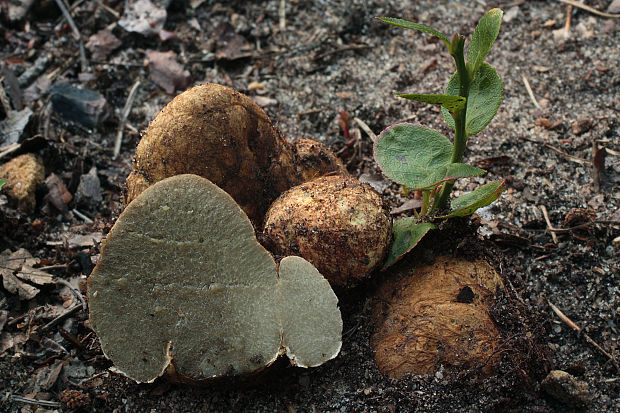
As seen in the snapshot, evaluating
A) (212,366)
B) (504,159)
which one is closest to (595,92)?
(504,159)

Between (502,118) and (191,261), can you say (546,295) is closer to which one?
(502,118)

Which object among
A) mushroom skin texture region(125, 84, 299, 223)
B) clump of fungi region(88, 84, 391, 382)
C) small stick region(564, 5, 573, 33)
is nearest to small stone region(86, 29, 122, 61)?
mushroom skin texture region(125, 84, 299, 223)

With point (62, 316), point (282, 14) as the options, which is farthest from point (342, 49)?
point (62, 316)

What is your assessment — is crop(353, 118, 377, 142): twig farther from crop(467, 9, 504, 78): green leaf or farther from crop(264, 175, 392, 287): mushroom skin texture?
crop(467, 9, 504, 78): green leaf

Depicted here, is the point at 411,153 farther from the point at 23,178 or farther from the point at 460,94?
the point at 23,178

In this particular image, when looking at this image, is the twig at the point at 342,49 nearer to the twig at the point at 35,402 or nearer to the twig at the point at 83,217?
the twig at the point at 83,217
